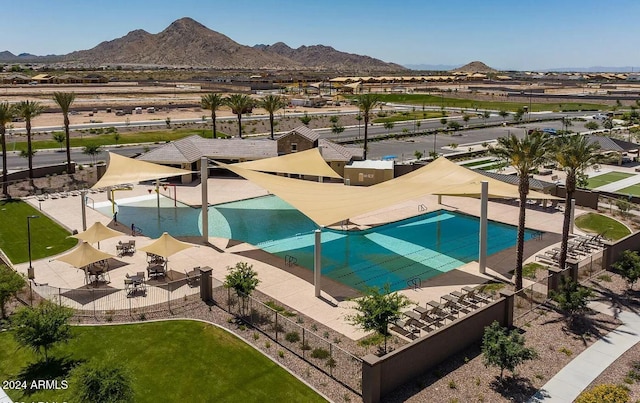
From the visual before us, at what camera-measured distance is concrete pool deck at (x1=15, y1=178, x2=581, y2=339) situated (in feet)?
84.4

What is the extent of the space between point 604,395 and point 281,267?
1778 centimetres

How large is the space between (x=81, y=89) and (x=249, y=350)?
551 feet

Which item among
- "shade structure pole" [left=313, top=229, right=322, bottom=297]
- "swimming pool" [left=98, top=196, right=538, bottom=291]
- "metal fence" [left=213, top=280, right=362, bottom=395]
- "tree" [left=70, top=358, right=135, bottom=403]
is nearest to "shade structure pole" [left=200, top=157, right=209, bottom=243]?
"swimming pool" [left=98, top=196, right=538, bottom=291]

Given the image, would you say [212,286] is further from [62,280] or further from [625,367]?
[625,367]

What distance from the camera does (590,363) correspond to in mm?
20375

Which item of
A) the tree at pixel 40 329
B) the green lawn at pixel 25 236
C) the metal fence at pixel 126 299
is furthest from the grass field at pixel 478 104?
the tree at pixel 40 329

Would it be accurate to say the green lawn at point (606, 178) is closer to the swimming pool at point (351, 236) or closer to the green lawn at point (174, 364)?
the swimming pool at point (351, 236)

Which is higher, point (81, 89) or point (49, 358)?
point (81, 89)

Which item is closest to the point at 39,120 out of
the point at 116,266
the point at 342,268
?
the point at 116,266

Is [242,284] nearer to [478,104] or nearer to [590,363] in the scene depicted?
[590,363]

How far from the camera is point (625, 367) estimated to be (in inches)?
789

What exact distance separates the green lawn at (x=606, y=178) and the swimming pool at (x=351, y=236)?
66.3 ft

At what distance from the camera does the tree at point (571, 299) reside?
23.4 meters

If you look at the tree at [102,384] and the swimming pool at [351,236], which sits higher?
the tree at [102,384]
